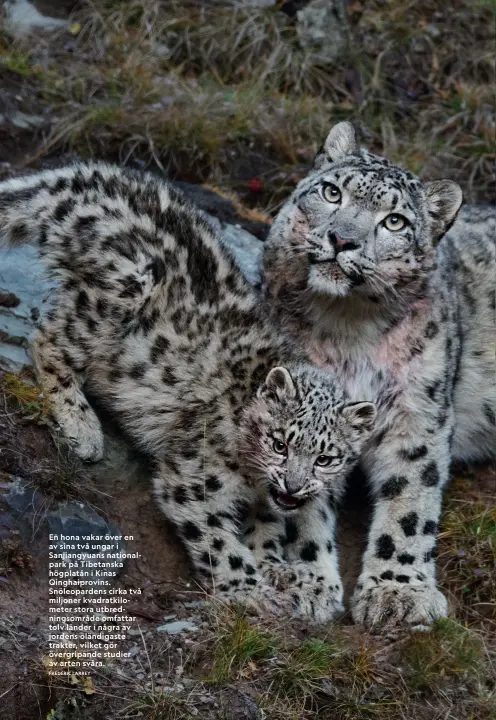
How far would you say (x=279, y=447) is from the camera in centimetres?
737

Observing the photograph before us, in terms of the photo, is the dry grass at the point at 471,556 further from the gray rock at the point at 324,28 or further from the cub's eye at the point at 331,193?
the gray rock at the point at 324,28

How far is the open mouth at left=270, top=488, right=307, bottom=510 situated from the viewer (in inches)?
288

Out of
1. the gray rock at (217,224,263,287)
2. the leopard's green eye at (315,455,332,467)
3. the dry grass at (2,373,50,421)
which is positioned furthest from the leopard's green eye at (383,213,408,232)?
the dry grass at (2,373,50,421)

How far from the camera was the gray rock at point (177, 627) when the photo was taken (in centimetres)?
692

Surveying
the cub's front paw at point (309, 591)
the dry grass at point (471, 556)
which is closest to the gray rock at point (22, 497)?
the cub's front paw at point (309, 591)

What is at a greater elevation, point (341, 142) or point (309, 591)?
point (341, 142)

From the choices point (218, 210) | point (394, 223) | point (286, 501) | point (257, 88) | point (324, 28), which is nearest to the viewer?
point (286, 501)

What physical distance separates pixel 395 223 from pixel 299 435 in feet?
5.45

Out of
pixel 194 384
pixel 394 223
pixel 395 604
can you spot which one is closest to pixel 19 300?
pixel 194 384

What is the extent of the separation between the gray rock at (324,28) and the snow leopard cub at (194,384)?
559 cm

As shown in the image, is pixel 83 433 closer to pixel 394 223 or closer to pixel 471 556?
pixel 394 223

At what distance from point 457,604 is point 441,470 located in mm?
958

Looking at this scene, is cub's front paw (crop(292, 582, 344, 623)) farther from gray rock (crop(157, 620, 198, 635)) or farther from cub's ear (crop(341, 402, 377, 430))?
cub's ear (crop(341, 402, 377, 430))

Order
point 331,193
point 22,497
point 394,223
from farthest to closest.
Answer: point 331,193 < point 394,223 < point 22,497
